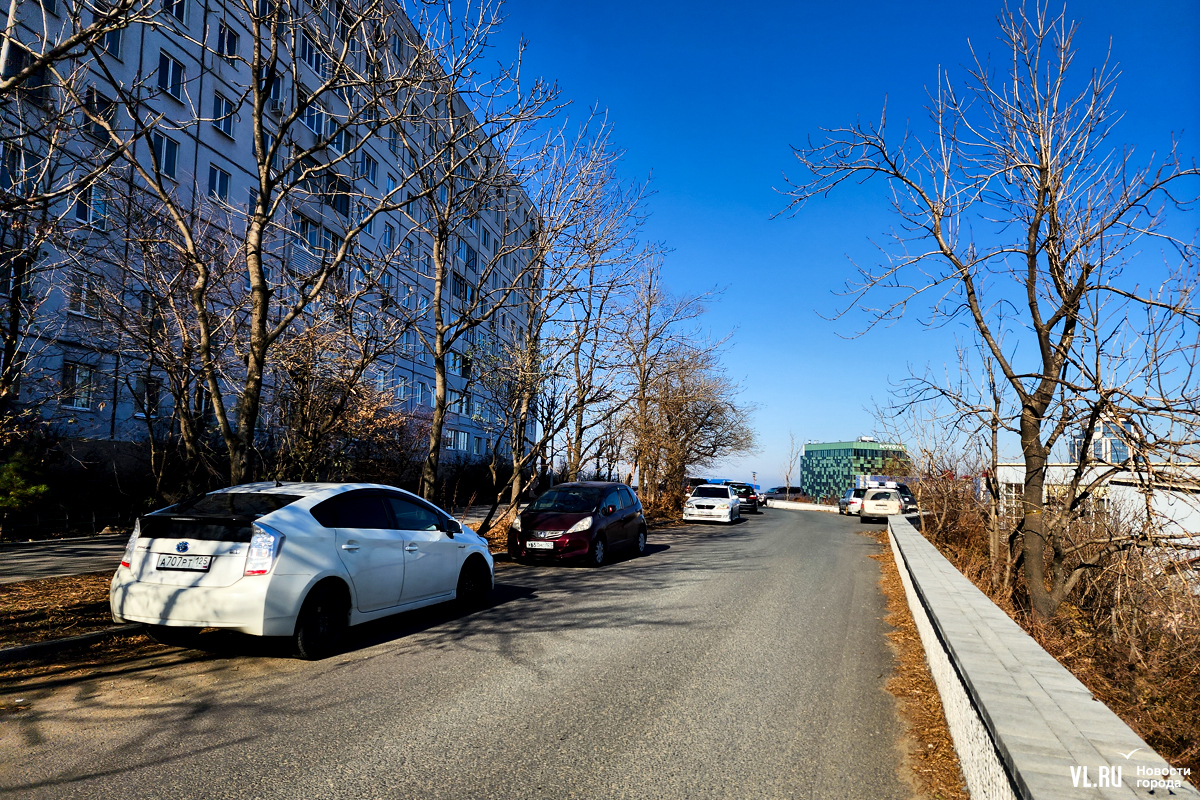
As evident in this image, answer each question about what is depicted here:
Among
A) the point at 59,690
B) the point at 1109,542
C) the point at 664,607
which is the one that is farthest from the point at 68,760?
the point at 1109,542

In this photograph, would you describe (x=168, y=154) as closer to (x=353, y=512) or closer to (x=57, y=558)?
(x=57, y=558)

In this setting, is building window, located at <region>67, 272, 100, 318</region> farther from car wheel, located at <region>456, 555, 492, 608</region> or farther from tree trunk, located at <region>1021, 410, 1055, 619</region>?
tree trunk, located at <region>1021, 410, 1055, 619</region>

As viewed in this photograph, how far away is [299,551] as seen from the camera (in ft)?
21.9

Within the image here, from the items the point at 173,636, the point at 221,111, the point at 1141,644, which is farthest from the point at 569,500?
the point at 221,111

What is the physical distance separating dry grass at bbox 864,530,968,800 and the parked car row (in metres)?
4.74

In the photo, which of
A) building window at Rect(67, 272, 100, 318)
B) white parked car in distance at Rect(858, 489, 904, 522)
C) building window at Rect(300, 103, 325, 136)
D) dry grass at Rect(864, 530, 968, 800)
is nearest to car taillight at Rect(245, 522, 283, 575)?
dry grass at Rect(864, 530, 968, 800)

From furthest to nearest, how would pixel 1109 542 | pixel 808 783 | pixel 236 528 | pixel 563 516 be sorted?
pixel 563 516
pixel 1109 542
pixel 236 528
pixel 808 783

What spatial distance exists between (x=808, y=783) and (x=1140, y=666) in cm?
467

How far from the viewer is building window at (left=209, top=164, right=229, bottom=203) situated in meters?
26.5

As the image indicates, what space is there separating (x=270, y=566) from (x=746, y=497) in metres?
42.3

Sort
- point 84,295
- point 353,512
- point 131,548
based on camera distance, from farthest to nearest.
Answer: point 84,295
point 353,512
point 131,548

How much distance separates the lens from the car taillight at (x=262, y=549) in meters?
6.37

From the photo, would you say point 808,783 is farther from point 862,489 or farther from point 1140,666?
point 862,489

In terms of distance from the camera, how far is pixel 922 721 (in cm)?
540
